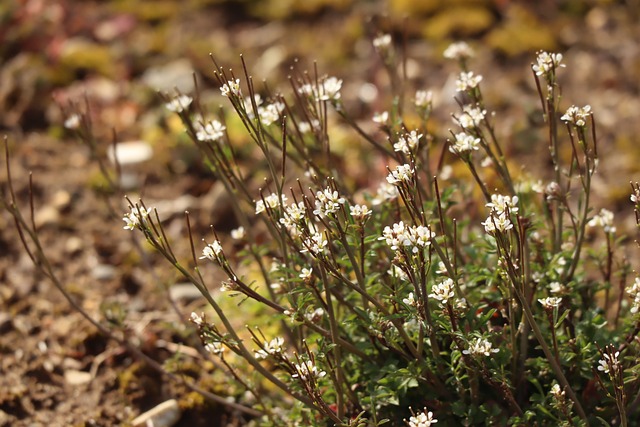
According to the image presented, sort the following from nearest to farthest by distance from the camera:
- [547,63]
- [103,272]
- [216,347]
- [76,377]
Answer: [547,63], [216,347], [76,377], [103,272]

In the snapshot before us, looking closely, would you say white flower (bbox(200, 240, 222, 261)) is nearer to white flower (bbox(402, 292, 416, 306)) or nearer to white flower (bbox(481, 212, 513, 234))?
white flower (bbox(402, 292, 416, 306))

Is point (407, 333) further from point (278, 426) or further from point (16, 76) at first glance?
point (16, 76)

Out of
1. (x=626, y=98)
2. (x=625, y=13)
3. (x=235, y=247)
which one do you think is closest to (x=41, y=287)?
(x=235, y=247)

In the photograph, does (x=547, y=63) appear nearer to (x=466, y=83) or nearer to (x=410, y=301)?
(x=466, y=83)

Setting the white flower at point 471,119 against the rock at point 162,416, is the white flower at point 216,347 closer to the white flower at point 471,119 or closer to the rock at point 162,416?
the rock at point 162,416

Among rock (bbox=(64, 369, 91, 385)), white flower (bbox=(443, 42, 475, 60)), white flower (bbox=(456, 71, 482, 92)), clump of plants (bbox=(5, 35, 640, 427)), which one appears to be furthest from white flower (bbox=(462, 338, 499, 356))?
rock (bbox=(64, 369, 91, 385))

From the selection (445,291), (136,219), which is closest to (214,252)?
(136,219)

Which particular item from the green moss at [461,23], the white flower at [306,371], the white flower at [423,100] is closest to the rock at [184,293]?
the white flower at [423,100]
